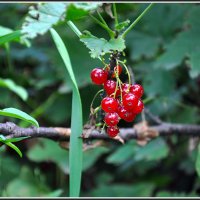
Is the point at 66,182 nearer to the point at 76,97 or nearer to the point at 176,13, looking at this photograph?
the point at 176,13

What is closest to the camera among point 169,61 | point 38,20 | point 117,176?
point 38,20

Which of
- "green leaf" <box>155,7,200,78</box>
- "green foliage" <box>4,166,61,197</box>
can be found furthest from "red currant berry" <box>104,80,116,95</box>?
"green foliage" <box>4,166,61,197</box>

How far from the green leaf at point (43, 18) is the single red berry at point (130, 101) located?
17 cm

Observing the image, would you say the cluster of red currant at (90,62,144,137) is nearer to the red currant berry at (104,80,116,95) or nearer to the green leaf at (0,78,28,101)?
the red currant berry at (104,80,116,95)

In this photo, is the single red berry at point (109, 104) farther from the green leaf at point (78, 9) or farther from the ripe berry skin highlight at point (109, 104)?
the green leaf at point (78, 9)

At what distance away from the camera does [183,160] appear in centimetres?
166

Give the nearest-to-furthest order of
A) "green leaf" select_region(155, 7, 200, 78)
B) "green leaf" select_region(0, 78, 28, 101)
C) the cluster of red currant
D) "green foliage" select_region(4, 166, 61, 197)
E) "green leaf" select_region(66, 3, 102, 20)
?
"green leaf" select_region(66, 3, 102, 20)
the cluster of red currant
"green leaf" select_region(0, 78, 28, 101)
"green leaf" select_region(155, 7, 200, 78)
"green foliage" select_region(4, 166, 61, 197)

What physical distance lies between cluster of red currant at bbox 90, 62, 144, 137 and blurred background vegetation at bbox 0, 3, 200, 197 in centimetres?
71

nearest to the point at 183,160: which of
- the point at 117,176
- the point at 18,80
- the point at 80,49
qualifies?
the point at 117,176

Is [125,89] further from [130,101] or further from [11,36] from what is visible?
[11,36]

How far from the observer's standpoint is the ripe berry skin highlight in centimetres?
70

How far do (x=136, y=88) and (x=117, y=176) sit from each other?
1157 mm

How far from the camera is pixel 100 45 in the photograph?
662mm

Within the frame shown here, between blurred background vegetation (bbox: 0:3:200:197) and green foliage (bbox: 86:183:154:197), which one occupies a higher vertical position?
blurred background vegetation (bbox: 0:3:200:197)
